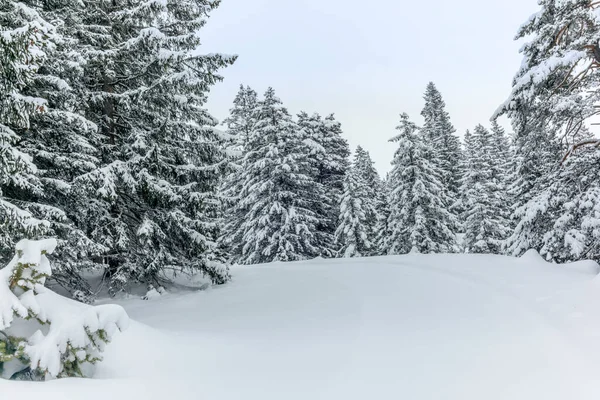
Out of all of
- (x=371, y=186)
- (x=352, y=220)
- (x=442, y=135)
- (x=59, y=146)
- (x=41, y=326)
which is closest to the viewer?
(x=41, y=326)

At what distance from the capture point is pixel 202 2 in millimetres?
8984

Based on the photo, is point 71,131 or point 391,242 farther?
point 391,242

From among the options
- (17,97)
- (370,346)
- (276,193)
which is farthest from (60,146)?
(276,193)

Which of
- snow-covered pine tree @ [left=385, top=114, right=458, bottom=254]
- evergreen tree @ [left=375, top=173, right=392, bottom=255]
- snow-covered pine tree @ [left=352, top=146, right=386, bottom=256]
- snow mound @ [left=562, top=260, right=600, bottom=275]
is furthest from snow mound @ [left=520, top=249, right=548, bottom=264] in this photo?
evergreen tree @ [left=375, top=173, right=392, bottom=255]

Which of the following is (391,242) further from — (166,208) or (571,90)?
(166,208)

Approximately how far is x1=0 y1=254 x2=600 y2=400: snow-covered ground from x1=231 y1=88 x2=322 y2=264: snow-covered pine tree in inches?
474

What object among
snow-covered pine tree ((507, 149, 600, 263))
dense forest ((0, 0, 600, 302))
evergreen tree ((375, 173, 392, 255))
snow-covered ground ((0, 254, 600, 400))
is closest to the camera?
snow-covered ground ((0, 254, 600, 400))

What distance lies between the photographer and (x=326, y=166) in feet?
84.1

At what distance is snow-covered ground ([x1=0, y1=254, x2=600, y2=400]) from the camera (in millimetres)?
3090

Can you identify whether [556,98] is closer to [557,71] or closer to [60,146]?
[557,71]

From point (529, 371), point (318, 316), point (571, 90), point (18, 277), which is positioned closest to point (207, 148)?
point (318, 316)

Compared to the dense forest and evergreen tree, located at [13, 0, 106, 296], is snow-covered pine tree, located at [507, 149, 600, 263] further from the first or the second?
evergreen tree, located at [13, 0, 106, 296]

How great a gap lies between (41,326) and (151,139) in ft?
19.3

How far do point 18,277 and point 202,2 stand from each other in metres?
8.17
